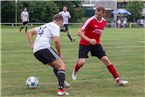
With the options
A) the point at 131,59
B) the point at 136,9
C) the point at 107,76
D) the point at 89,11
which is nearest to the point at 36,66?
the point at 107,76

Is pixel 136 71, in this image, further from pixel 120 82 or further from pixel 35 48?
pixel 35 48

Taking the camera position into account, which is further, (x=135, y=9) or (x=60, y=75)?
(x=135, y=9)

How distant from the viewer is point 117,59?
48.5 feet

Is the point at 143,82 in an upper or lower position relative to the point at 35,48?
lower

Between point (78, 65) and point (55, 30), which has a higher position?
point (55, 30)

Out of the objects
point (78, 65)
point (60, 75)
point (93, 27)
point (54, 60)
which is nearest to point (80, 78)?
point (78, 65)

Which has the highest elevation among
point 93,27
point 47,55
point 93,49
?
point 93,27

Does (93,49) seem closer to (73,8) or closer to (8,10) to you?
(8,10)

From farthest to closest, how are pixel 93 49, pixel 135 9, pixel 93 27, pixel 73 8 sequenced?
pixel 135 9 → pixel 73 8 → pixel 93 49 → pixel 93 27

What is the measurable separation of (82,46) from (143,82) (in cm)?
170

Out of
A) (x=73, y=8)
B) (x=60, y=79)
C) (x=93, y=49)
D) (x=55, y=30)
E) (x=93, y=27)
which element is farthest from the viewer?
(x=73, y=8)

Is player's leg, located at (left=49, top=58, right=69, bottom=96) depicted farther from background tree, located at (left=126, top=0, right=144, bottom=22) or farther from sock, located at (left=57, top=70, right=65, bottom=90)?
background tree, located at (left=126, top=0, right=144, bottom=22)

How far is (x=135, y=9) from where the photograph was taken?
74.6 m

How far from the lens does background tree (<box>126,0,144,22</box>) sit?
74625 millimetres
